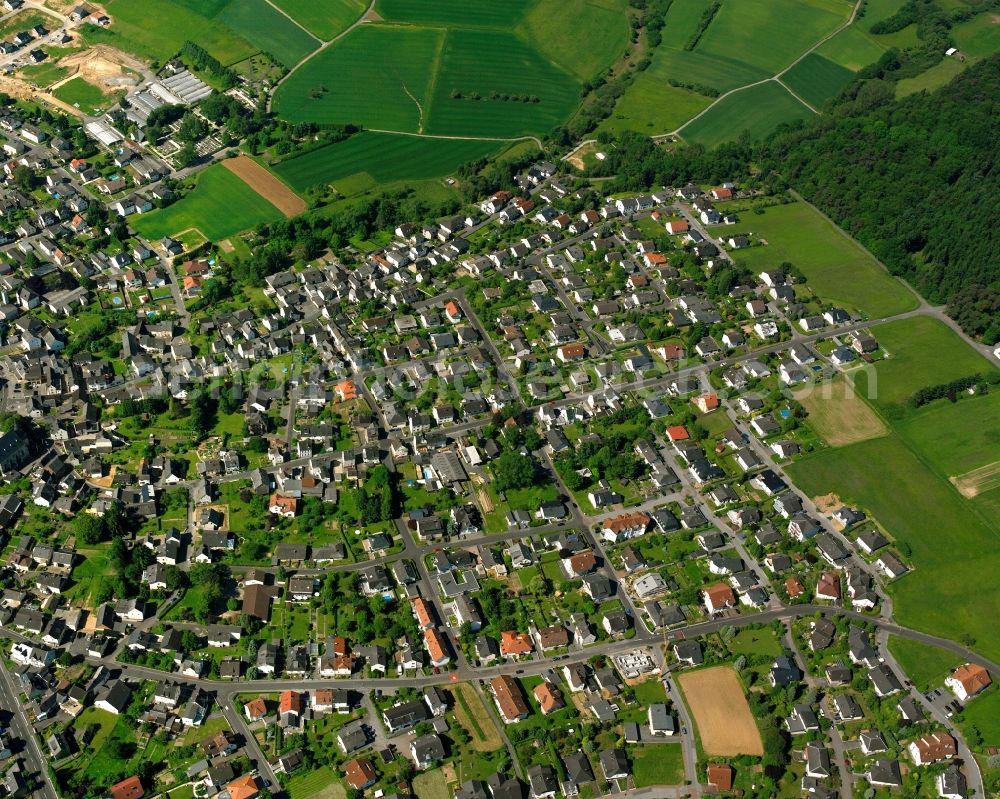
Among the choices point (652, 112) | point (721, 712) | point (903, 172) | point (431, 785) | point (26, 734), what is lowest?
point (721, 712)

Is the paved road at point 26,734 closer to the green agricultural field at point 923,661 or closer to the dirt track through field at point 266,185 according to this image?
the green agricultural field at point 923,661

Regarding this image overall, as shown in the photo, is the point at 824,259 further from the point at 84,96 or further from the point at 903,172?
the point at 84,96

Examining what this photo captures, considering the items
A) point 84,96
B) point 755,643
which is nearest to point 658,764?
point 755,643

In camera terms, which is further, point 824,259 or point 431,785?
point 824,259

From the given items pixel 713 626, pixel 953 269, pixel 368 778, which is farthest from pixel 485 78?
pixel 368 778

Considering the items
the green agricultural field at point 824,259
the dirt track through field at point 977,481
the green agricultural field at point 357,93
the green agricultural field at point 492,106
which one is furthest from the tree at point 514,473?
the green agricultural field at point 357,93

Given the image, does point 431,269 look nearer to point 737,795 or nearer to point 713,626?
point 713,626

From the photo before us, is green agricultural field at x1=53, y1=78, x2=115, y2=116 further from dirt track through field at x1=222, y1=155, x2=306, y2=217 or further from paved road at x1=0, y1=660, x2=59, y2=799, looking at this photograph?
paved road at x1=0, y1=660, x2=59, y2=799
